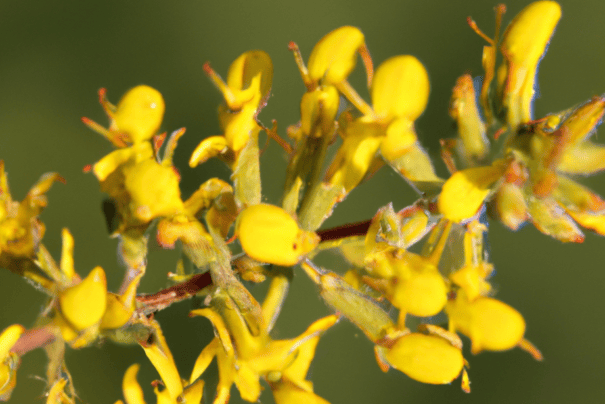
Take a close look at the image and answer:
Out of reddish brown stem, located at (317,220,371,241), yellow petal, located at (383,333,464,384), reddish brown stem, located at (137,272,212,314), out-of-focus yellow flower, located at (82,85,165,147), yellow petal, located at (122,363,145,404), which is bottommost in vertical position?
yellow petal, located at (122,363,145,404)

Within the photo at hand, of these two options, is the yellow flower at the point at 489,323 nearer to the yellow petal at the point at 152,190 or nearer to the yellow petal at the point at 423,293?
the yellow petal at the point at 423,293

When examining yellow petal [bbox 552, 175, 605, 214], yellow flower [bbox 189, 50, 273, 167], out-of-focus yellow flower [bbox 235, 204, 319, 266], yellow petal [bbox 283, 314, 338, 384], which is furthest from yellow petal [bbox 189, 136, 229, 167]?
yellow petal [bbox 552, 175, 605, 214]

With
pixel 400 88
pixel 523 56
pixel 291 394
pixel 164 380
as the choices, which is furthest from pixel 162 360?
pixel 523 56

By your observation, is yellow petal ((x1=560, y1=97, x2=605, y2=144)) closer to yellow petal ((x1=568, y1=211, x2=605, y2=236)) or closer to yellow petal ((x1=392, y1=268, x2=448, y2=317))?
yellow petal ((x1=568, y1=211, x2=605, y2=236))

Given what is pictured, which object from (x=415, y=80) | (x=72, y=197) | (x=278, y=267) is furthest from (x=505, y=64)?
→ (x=72, y=197)

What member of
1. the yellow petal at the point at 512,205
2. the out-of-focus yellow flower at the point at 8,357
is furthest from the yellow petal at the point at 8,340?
the yellow petal at the point at 512,205
